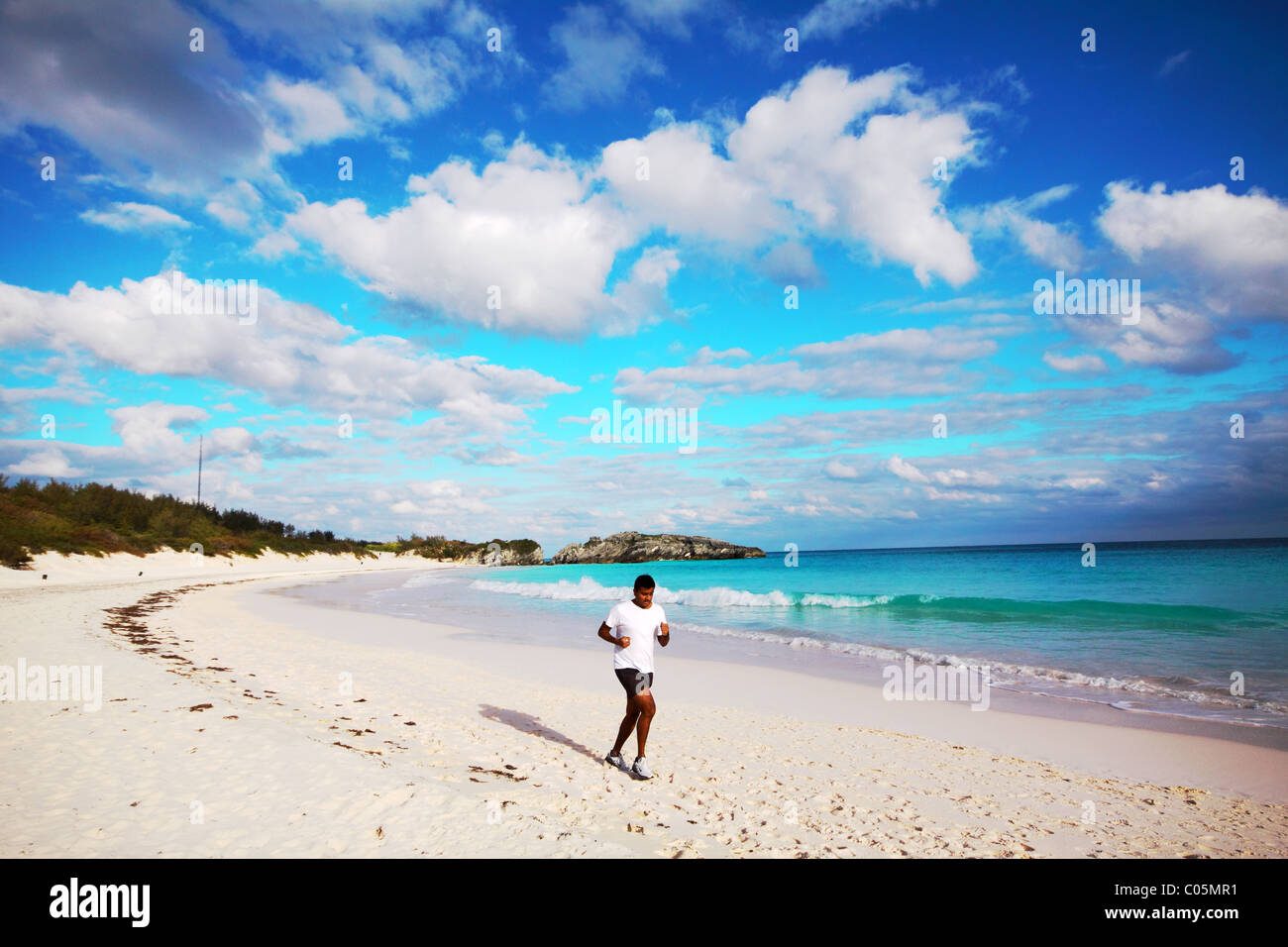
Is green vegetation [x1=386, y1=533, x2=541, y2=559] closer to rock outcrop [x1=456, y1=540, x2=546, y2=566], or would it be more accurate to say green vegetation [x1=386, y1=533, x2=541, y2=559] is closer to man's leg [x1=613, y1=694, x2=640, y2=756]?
rock outcrop [x1=456, y1=540, x2=546, y2=566]

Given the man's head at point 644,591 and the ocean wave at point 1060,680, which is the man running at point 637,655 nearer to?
the man's head at point 644,591

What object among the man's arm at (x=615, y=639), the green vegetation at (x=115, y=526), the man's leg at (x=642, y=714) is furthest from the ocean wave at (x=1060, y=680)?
the green vegetation at (x=115, y=526)

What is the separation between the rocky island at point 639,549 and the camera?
132000 mm

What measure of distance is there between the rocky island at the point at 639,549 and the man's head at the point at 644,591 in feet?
411

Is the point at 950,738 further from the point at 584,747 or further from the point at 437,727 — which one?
the point at 437,727

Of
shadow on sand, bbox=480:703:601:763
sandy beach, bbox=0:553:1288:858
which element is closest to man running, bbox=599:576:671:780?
sandy beach, bbox=0:553:1288:858

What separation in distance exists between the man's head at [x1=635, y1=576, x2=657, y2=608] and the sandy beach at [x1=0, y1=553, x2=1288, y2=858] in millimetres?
1791

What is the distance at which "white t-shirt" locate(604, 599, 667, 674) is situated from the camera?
21.0ft

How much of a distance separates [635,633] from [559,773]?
167 centimetres

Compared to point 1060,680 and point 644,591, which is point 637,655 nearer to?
point 644,591

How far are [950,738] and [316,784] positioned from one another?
782 centimetres

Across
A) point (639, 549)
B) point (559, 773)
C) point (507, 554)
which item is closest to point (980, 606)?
point (559, 773)

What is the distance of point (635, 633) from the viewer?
642 cm
